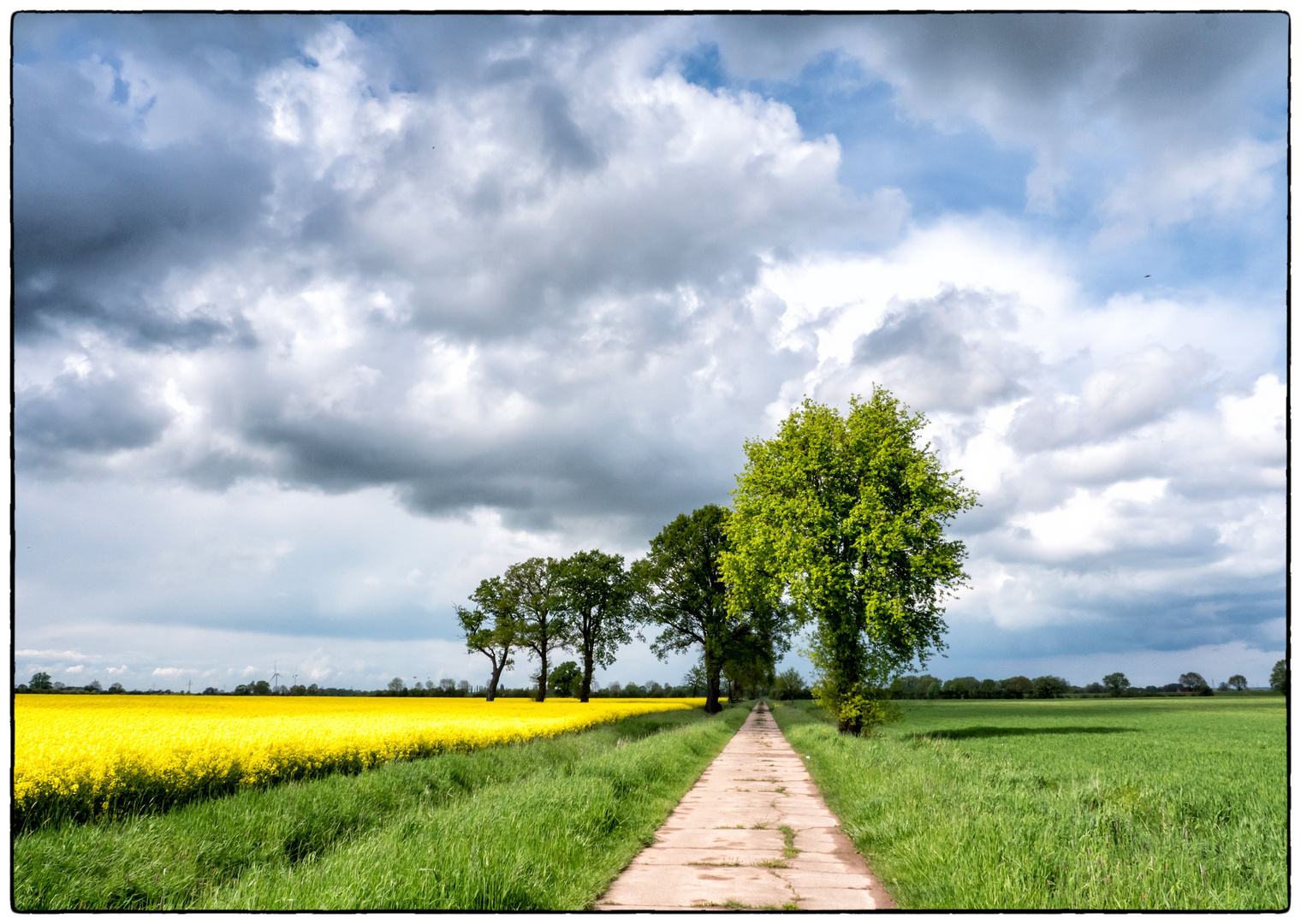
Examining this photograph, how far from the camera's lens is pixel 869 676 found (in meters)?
23.2

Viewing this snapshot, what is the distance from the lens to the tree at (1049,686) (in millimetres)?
97938

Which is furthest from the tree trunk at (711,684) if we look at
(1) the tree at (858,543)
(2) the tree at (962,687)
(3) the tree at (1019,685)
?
(3) the tree at (1019,685)

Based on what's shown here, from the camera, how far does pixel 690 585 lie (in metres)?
42.2

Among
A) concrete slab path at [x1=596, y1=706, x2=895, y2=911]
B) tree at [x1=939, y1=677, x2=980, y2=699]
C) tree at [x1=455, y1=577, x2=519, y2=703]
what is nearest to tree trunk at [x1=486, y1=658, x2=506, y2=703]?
tree at [x1=455, y1=577, x2=519, y2=703]

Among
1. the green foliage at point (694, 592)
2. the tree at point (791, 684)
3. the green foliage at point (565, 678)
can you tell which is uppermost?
the green foliage at point (694, 592)

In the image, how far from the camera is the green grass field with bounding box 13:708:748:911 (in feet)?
15.9

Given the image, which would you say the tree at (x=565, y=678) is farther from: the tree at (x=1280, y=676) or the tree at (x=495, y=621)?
the tree at (x=1280, y=676)

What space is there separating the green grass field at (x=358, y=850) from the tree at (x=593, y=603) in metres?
39.6

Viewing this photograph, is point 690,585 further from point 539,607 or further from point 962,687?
point 962,687

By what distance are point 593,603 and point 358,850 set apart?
4560 cm

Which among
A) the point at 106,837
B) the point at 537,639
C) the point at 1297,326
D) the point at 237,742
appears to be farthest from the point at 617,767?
the point at 537,639

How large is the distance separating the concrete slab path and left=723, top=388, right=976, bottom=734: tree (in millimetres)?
11497

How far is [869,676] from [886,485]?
628cm

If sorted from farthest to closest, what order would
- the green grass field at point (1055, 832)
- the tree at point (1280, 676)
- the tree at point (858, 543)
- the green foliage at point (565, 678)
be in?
the green foliage at point (565, 678) < the tree at point (858, 543) < the green grass field at point (1055, 832) < the tree at point (1280, 676)
